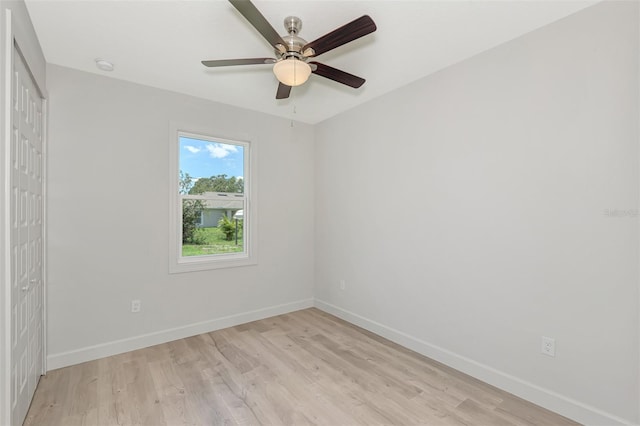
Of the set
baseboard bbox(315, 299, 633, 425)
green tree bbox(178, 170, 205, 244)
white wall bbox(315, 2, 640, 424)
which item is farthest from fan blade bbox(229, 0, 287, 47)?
baseboard bbox(315, 299, 633, 425)

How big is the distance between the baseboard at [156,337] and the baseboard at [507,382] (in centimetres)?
128

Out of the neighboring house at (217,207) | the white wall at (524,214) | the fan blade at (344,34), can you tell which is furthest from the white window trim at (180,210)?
the fan blade at (344,34)

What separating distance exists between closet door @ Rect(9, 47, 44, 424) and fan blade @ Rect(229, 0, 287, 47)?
1336 mm

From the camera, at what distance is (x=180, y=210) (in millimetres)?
3316

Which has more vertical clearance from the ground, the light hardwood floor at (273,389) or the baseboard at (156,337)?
the baseboard at (156,337)

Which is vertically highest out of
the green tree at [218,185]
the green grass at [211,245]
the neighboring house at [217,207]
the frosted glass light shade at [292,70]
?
the frosted glass light shade at [292,70]

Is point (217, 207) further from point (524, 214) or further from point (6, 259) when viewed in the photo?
point (524, 214)

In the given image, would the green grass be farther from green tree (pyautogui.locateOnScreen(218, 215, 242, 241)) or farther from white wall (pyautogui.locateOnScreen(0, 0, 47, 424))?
white wall (pyautogui.locateOnScreen(0, 0, 47, 424))

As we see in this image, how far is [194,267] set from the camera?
3352 millimetres

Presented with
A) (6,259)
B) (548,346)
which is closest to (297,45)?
(6,259)

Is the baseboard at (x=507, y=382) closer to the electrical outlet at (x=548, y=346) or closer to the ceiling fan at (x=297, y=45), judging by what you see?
the electrical outlet at (x=548, y=346)

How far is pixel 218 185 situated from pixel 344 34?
244cm

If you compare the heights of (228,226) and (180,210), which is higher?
(180,210)

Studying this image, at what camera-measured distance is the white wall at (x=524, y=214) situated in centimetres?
182
